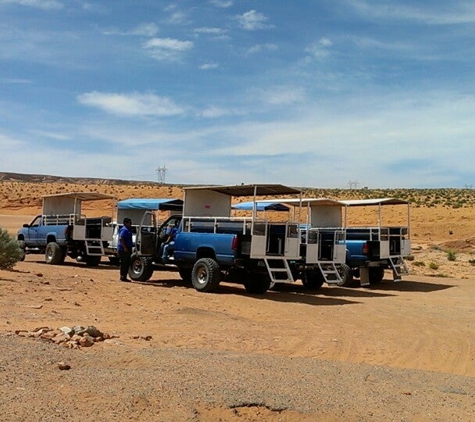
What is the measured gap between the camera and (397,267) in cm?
1855

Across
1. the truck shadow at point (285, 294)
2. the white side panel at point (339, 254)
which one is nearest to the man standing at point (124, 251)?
the truck shadow at point (285, 294)

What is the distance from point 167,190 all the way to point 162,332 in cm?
6929

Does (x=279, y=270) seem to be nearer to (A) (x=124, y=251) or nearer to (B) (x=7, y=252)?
(A) (x=124, y=251)

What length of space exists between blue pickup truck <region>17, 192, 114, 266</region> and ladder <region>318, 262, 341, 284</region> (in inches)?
317

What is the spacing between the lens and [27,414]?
4938 millimetres

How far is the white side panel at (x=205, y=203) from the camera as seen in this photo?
16.3 m

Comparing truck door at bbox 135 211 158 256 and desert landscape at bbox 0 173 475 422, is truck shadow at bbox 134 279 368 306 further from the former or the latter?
truck door at bbox 135 211 158 256

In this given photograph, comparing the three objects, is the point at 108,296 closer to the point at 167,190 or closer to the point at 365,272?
the point at 365,272

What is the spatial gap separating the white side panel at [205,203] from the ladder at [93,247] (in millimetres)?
5789

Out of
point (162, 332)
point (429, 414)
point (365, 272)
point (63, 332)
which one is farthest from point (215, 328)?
point (365, 272)

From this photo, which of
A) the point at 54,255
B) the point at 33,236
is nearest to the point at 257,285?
the point at 54,255

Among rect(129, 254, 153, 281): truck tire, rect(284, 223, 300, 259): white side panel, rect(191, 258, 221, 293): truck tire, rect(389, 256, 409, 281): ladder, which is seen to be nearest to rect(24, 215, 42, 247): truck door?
rect(129, 254, 153, 281): truck tire

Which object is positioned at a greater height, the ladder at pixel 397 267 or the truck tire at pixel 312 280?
the ladder at pixel 397 267

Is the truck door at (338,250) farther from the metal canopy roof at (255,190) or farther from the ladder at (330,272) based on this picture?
the metal canopy roof at (255,190)
